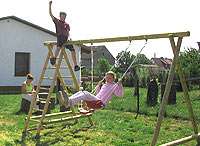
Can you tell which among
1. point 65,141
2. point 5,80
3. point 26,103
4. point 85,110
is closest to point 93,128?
point 85,110

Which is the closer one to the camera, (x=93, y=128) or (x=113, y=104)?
(x=93, y=128)

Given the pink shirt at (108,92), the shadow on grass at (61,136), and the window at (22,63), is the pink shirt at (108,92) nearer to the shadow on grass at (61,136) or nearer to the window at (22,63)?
the shadow on grass at (61,136)

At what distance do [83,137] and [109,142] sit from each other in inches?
32.7

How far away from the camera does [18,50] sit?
2462 cm

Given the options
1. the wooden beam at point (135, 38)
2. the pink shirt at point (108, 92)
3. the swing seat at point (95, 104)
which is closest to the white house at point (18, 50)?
the wooden beam at point (135, 38)

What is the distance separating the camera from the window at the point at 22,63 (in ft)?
81.4

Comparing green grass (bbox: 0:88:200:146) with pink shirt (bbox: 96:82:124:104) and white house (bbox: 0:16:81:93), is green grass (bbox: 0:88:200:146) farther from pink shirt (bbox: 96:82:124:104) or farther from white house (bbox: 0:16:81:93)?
white house (bbox: 0:16:81:93)

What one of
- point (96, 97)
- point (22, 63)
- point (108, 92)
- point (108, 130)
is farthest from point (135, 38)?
point (22, 63)

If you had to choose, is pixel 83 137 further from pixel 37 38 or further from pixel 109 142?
pixel 37 38

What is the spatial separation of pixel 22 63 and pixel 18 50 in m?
0.95

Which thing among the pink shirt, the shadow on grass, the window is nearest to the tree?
the window

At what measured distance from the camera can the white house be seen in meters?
24.2

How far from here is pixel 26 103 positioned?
12898 mm

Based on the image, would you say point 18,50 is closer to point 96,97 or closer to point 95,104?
point 96,97
